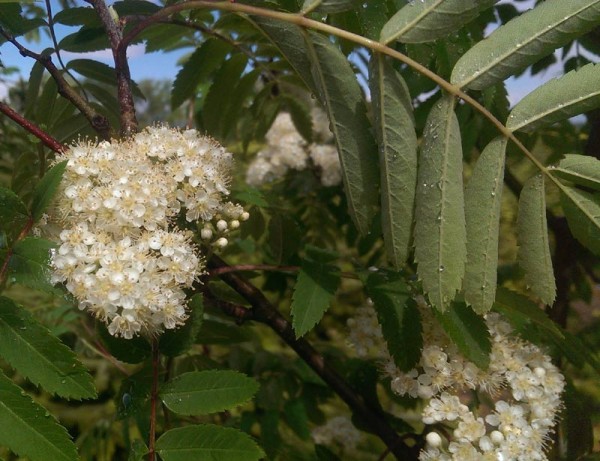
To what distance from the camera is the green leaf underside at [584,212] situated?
2.89ft

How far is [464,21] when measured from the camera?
2.67 ft

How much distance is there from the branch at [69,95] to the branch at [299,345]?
0.34 m

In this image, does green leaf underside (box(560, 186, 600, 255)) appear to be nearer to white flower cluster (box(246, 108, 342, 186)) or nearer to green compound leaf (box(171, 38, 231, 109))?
green compound leaf (box(171, 38, 231, 109))

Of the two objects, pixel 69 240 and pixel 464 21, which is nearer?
pixel 464 21

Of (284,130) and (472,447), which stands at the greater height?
(284,130)

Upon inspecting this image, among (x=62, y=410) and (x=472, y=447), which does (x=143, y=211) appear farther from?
(x=62, y=410)

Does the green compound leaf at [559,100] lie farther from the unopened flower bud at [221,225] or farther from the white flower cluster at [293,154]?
the white flower cluster at [293,154]

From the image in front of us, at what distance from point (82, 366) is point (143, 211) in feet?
0.86

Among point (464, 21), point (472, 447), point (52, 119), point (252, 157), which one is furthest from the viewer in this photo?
point (252, 157)

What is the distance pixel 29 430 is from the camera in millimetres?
745

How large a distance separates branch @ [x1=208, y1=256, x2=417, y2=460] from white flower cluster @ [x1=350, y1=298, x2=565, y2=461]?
0.12 meters

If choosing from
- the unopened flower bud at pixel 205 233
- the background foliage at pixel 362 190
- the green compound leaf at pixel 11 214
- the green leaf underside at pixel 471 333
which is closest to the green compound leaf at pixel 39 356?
the background foliage at pixel 362 190

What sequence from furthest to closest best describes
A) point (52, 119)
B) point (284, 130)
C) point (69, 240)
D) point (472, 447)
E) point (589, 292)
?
point (284, 130)
point (589, 292)
point (52, 119)
point (472, 447)
point (69, 240)

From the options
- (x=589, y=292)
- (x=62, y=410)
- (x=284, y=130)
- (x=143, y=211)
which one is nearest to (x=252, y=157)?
(x=284, y=130)
